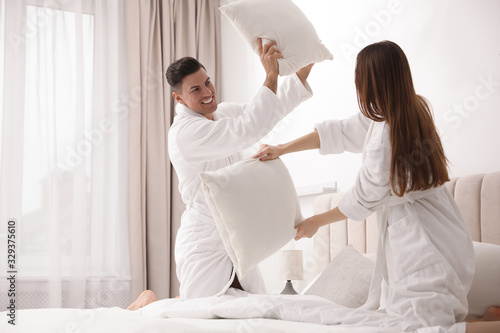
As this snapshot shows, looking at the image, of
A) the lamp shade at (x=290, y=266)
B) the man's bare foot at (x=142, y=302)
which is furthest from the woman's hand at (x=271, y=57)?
the lamp shade at (x=290, y=266)

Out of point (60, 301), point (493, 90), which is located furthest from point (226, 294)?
point (60, 301)

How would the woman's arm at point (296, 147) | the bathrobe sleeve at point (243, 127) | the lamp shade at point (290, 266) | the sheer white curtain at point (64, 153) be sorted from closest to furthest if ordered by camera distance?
1. the woman's arm at point (296, 147)
2. the bathrobe sleeve at point (243, 127)
3. the lamp shade at point (290, 266)
4. the sheer white curtain at point (64, 153)

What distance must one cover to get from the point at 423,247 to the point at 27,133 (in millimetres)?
3536

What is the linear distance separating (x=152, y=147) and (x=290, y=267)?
1.82m

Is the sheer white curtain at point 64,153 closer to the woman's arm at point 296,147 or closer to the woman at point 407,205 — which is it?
the woman's arm at point 296,147

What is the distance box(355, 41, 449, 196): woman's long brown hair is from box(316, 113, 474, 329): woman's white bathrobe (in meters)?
0.03

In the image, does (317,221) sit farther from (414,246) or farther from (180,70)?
(180,70)

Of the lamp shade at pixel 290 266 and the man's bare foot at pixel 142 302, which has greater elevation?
the lamp shade at pixel 290 266

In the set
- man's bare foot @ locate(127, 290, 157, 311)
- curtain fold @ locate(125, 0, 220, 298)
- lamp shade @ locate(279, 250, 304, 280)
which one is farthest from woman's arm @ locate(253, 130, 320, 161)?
curtain fold @ locate(125, 0, 220, 298)

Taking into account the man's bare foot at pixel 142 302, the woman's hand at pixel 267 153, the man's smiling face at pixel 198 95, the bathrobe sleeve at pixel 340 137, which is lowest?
the man's bare foot at pixel 142 302

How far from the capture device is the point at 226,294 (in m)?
2.08

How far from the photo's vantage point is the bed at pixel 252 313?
4.59 feet

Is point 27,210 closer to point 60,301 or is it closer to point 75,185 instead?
point 75,185

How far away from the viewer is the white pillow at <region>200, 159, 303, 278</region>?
1.78 meters
